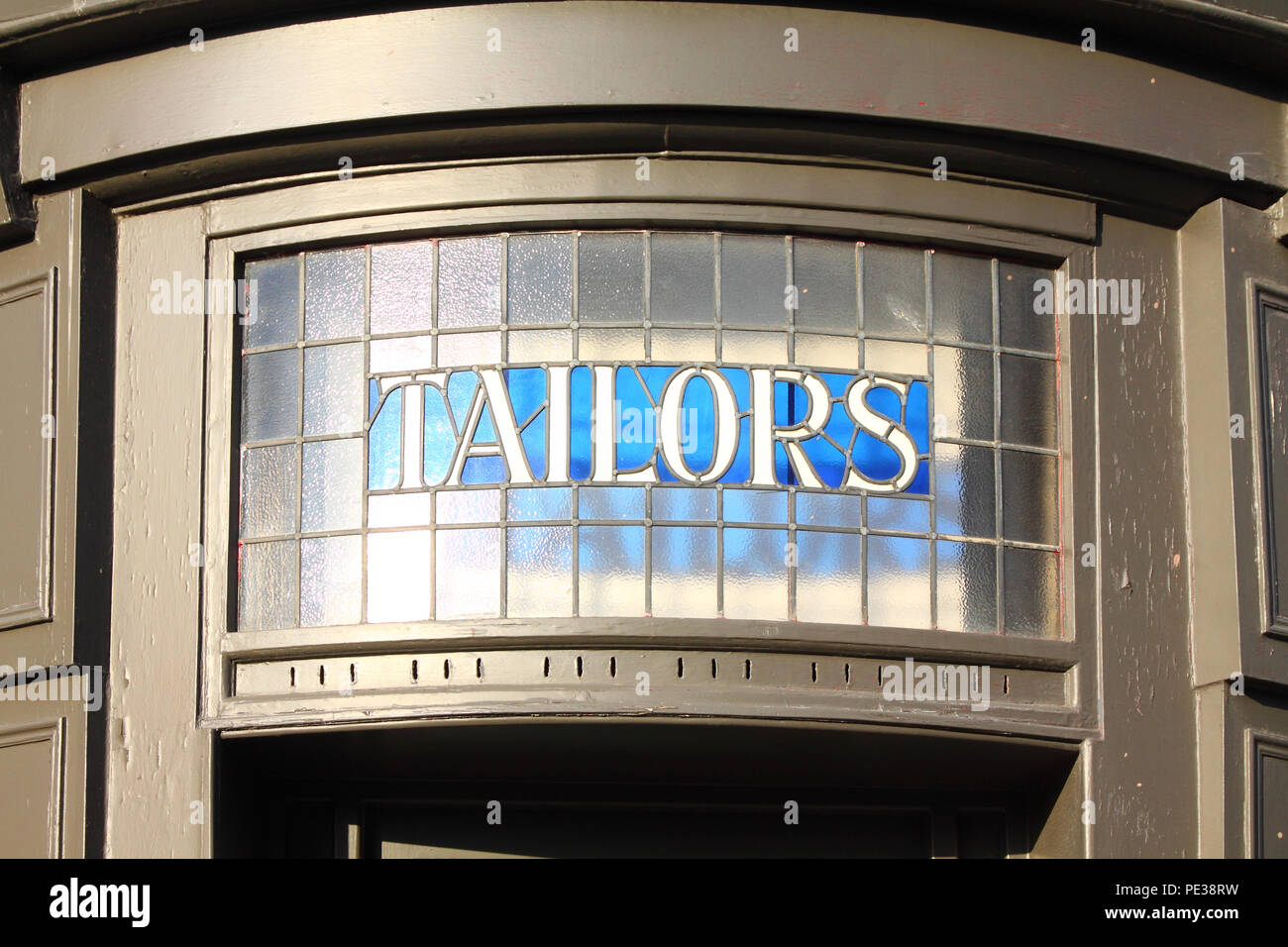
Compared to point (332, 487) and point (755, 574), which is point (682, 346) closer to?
point (755, 574)

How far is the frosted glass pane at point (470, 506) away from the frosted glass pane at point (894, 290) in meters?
1.98

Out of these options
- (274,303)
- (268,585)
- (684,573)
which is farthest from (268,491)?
(684,573)

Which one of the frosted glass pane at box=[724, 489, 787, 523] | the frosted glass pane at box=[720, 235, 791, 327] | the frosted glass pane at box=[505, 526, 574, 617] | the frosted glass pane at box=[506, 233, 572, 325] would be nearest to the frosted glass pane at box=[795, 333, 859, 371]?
the frosted glass pane at box=[720, 235, 791, 327]

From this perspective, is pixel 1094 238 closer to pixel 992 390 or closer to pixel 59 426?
pixel 992 390

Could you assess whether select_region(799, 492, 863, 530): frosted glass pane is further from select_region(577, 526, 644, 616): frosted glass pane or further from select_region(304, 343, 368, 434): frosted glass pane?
select_region(304, 343, 368, 434): frosted glass pane

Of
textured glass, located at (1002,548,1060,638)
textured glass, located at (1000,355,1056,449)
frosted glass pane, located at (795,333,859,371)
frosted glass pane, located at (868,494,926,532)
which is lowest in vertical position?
textured glass, located at (1002,548,1060,638)

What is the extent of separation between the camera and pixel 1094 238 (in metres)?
9.75

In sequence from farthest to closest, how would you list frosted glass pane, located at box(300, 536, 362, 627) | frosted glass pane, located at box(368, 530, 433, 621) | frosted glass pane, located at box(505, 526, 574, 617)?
frosted glass pane, located at box(300, 536, 362, 627)
frosted glass pane, located at box(368, 530, 433, 621)
frosted glass pane, located at box(505, 526, 574, 617)

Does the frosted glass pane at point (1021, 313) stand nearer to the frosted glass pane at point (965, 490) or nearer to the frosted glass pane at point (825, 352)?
the frosted glass pane at point (965, 490)

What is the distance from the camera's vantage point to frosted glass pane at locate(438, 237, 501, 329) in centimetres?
934

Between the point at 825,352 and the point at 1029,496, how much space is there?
1.22m

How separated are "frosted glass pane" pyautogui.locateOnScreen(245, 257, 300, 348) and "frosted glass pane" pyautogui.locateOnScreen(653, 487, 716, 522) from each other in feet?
6.51

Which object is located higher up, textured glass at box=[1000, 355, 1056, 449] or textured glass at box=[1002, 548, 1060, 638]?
textured glass at box=[1000, 355, 1056, 449]

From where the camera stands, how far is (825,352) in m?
9.37
